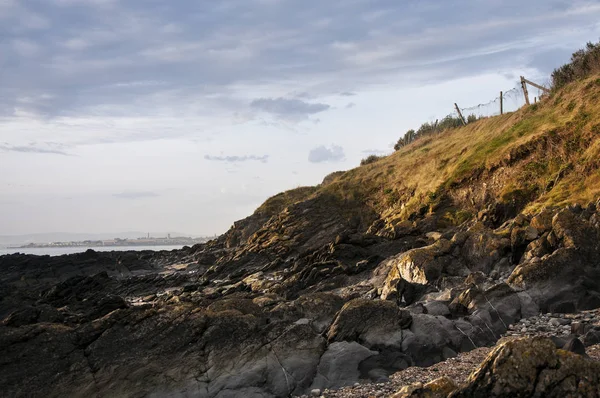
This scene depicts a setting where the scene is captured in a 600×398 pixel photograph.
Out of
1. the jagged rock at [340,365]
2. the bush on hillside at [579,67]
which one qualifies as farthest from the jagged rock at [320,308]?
the bush on hillside at [579,67]

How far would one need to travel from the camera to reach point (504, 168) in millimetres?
43844

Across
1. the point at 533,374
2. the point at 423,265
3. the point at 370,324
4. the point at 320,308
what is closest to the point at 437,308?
the point at 370,324

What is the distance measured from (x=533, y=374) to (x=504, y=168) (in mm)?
36426

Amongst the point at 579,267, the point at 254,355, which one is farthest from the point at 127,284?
the point at 579,267

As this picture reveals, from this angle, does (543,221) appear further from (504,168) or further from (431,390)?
(504,168)

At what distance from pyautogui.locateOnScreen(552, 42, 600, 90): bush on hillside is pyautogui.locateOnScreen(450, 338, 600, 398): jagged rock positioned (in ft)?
156

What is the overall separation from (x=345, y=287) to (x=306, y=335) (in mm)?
13442

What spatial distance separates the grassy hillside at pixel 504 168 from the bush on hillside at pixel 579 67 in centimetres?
302

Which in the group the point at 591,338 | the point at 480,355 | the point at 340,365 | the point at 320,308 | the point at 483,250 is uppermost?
the point at 483,250

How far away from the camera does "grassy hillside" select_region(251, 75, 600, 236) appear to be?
123ft

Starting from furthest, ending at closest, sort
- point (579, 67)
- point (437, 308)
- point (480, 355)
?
point (579, 67) < point (437, 308) < point (480, 355)

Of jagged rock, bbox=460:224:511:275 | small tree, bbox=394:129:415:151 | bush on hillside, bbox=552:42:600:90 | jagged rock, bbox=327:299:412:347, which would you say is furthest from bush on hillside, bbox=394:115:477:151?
jagged rock, bbox=327:299:412:347

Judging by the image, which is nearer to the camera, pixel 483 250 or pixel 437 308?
pixel 437 308

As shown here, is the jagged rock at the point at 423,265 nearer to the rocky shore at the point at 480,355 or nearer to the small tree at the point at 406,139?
the rocky shore at the point at 480,355
